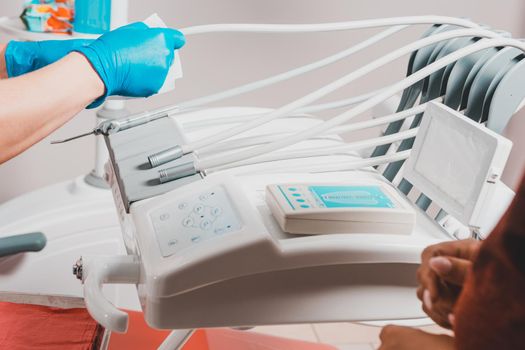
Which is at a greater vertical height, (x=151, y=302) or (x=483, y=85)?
(x=483, y=85)

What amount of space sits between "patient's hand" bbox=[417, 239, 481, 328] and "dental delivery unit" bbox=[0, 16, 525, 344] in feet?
0.61

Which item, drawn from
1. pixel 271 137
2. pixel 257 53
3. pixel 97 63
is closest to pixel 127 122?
pixel 97 63

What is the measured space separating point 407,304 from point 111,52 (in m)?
0.64

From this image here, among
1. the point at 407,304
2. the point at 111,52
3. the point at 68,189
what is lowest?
the point at 68,189

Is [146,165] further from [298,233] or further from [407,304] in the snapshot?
[407,304]

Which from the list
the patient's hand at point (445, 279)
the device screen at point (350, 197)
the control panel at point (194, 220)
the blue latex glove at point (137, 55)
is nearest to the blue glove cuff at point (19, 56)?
the blue latex glove at point (137, 55)

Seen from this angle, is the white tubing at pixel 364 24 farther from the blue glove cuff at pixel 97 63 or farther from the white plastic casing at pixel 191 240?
the white plastic casing at pixel 191 240

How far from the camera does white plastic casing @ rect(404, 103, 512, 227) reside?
0.80 meters

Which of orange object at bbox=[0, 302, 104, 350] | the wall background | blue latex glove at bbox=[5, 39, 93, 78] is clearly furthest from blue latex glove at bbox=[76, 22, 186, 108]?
the wall background

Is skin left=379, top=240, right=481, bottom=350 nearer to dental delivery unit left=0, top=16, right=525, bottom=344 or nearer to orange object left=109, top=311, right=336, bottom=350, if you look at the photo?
dental delivery unit left=0, top=16, right=525, bottom=344

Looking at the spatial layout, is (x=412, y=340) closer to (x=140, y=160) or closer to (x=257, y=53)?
(x=140, y=160)

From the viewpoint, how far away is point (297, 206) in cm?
78

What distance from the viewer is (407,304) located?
812 millimetres

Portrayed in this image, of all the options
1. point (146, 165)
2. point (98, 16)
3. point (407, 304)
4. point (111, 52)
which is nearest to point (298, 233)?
point (407, 304)
